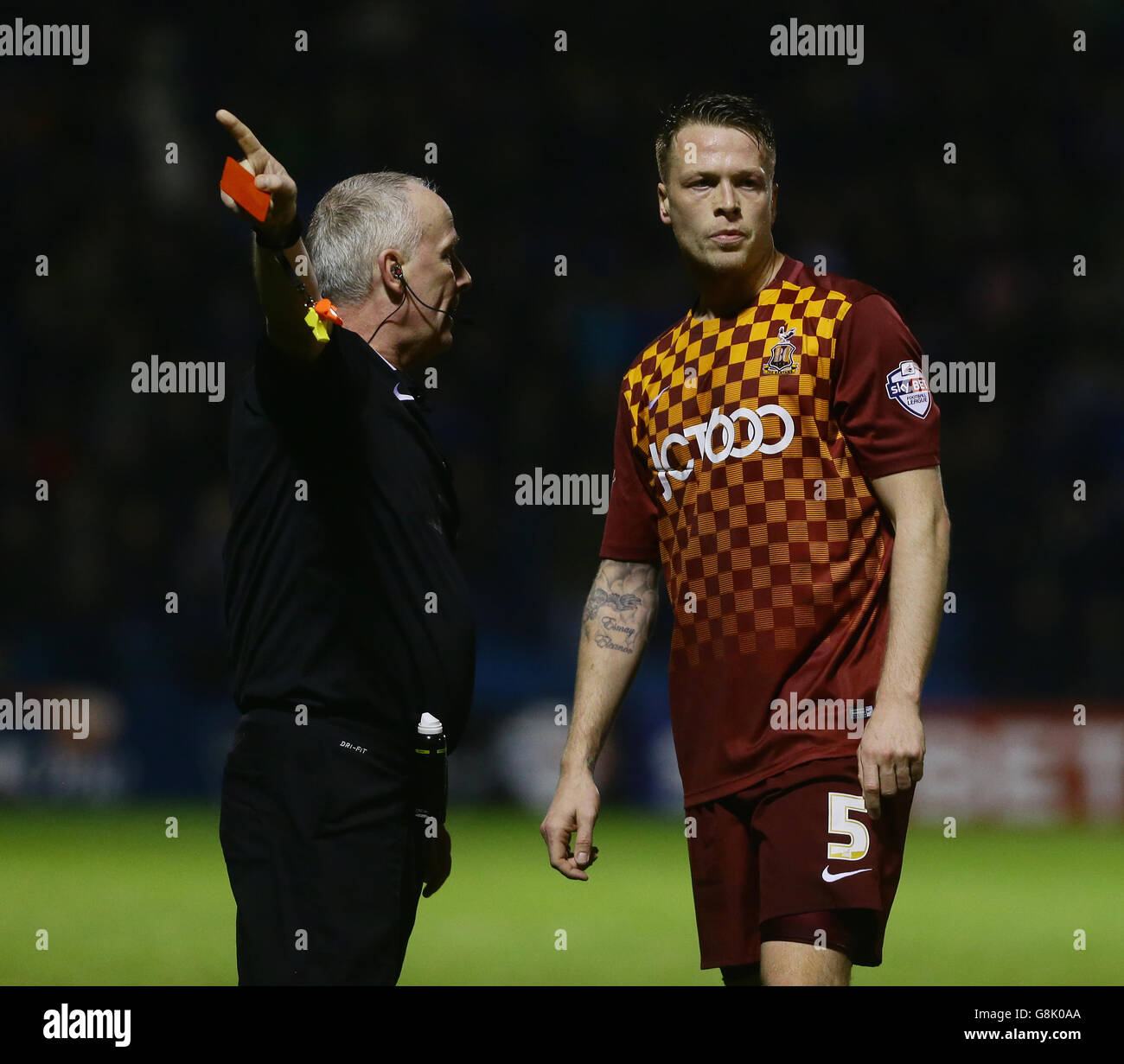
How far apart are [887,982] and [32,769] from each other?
21.2ft

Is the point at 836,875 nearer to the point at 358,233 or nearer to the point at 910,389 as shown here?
the point at 910,389

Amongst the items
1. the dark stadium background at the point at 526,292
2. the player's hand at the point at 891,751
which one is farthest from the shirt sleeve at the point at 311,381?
the dark stadium background at the point at 526,292

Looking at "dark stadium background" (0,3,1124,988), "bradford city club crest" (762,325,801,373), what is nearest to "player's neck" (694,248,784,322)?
"bradford city club crest" (762,325,801,373)

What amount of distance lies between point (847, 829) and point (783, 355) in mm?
1071

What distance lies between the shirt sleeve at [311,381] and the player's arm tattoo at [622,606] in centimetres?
102

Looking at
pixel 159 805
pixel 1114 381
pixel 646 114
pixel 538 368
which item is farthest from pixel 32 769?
pixel 1114 381

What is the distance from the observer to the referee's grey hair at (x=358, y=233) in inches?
148

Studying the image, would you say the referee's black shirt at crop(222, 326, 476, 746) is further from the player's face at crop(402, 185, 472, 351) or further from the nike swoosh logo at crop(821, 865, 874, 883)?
the nike swoosh logo at crop(821, 865, 874, 883)

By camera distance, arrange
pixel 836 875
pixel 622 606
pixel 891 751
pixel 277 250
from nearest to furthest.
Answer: pixel 277 250, pixel 891 751, pixel 836 875, pixel 622 606

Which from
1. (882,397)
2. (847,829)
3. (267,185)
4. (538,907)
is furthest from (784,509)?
(538,907)

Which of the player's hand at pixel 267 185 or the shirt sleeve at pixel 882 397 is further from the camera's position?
the shirt sleeve at pixel 882 397

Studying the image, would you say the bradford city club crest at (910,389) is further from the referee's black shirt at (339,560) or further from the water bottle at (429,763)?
the water bottle at (429,763)

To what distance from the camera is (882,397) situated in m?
3.58

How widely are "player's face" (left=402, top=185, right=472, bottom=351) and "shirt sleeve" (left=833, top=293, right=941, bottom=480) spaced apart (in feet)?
2.90
